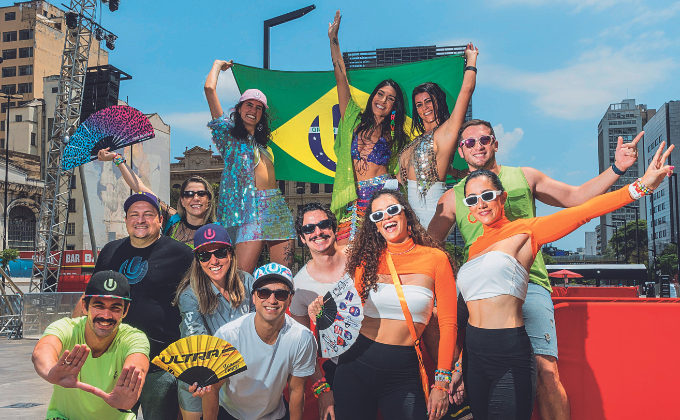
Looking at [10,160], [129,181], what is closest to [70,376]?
[129,181]

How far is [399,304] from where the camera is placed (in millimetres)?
3037

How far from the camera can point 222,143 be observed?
15.8 feet

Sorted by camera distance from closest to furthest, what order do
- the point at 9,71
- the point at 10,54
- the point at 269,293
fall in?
the point at 269,293, the point at 10,54, the point at 9,71

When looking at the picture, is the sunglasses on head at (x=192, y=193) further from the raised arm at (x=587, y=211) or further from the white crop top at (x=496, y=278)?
the raised arm at (x=587, y=211)

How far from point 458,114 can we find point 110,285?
2849 millimetres

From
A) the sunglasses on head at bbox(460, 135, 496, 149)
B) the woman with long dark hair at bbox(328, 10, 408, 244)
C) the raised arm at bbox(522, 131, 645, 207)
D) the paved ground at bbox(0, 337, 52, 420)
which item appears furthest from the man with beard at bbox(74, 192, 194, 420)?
the paved ground at bbox(0, 337, 52, 420)

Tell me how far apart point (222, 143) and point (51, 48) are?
69.7m

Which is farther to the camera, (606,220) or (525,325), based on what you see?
(606,220)

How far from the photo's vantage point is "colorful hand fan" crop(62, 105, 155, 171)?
5027 mm

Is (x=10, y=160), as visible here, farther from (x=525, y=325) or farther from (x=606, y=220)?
(x=606, y=220)

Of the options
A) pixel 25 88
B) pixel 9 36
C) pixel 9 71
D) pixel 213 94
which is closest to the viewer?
pixel 213 94

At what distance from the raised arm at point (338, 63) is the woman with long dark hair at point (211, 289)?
74.6 inches

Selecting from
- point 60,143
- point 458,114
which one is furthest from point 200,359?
point 60,143

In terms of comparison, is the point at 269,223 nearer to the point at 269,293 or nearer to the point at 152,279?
the point at 152,279
